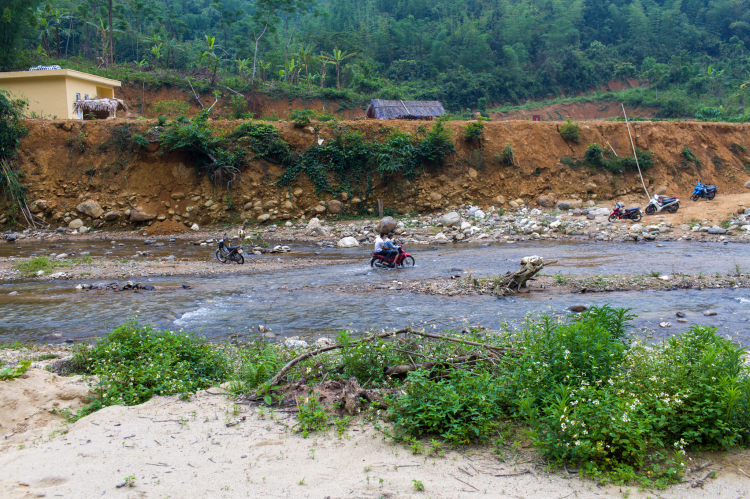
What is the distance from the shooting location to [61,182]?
2097 cm

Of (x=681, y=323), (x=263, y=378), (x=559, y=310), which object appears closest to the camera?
(x=263, y=378)

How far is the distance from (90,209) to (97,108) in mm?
6220

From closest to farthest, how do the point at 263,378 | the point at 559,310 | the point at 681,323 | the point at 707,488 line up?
the point at 707,488 → the point at 263,378 → the point at 681,323 → the point at 559,310

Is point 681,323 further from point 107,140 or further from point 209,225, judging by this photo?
point 107,140

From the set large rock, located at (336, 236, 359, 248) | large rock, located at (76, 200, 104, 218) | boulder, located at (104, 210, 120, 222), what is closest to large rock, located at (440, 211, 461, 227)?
large rock, located at (336, 236, 359, 248)

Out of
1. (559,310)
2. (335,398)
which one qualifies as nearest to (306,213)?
(559,310)

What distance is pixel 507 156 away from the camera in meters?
23.0

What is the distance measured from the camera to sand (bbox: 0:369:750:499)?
10.3ft

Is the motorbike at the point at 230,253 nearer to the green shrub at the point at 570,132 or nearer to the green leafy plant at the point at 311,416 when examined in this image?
the green leafy plant at the point at 311,416

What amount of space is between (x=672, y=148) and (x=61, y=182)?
93.5ft

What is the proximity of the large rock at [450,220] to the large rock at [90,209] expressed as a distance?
1425 centimetres

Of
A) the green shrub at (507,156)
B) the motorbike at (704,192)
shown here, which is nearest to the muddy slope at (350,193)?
the green shrub at (507,156)

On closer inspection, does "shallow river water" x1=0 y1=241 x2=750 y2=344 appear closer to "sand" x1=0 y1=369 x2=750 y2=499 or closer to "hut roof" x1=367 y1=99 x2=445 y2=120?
"sand" x1=0 y1=369 x2=750 y2=499

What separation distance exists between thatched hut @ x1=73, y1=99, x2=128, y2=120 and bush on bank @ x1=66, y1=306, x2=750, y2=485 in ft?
72.8
